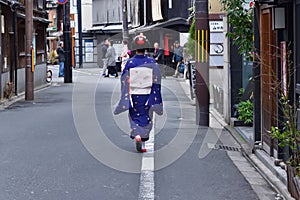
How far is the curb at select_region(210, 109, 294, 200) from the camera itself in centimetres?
766

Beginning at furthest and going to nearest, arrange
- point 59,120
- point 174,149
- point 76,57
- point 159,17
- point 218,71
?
point 76,57 → point 159,17 → point 218,71 → point 59,120 → point 174,149

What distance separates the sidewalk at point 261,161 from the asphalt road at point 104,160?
0.52 ft

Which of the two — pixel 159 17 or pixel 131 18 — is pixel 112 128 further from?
pixel 131 18

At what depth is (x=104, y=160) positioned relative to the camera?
961 cm

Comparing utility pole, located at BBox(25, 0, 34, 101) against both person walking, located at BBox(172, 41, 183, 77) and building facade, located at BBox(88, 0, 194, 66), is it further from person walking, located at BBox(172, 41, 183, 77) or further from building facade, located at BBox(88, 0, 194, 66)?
building facade, located at BBox(88, 0, 194, 66)

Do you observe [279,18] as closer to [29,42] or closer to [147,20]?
[29,42]

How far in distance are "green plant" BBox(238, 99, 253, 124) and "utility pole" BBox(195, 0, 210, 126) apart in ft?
2.98

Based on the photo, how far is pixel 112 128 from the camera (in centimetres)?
1320

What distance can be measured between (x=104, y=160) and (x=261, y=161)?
2.26 meters

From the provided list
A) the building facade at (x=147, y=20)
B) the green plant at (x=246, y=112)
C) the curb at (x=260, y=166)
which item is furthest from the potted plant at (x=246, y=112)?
the building facade at (x=147, y=20)

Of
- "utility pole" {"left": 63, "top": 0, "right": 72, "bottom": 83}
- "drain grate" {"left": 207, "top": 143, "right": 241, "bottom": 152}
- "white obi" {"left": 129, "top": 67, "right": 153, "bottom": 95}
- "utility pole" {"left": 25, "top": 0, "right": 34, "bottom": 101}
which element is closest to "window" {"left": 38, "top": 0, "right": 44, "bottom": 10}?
"utility pole" {"left": 63, "top": 0, "right": 72, "bottom": 83}

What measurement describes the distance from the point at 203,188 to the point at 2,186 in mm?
2382

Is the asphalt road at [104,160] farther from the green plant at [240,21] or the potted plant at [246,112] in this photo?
the green plant at [240,21]

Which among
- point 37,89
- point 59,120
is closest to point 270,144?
point 59,120
